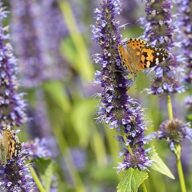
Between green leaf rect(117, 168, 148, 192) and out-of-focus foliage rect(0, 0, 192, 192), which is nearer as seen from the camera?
green leaf rect(117, 168, 148, 192)

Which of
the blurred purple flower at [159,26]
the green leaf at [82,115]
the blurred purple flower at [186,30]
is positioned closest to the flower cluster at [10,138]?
the blurred purple flower at [159,26]

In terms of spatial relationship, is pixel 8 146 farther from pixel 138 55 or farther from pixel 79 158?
pixel 79 158

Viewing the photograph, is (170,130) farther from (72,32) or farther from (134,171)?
(72,32)

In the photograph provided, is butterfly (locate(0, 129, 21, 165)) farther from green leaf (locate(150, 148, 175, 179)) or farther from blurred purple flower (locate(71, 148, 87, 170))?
blurred purple flower (locate(71, 148, 87, 170))

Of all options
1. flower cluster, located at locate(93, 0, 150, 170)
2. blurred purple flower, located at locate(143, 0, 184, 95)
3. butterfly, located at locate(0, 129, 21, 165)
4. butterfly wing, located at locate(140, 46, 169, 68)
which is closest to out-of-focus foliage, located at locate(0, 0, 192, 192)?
blurred purple flower, located at locate(143, 0, 184, 95)

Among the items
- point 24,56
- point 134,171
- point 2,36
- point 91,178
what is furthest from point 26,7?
point 134,171
